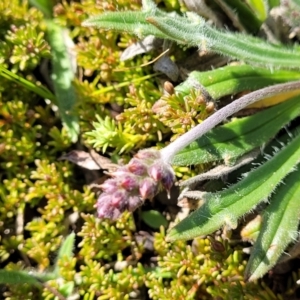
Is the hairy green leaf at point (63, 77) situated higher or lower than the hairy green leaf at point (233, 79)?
lower

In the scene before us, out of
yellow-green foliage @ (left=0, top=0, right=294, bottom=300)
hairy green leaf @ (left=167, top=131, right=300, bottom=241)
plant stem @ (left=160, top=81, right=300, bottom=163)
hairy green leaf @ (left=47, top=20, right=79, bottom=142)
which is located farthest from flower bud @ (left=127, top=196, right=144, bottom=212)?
hairy green leaf @ (left=47, top=20, right=79, bottom=142)

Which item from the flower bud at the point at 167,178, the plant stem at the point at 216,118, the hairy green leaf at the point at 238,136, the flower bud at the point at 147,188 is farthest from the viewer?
the hairy green leaf at the point at 238,136

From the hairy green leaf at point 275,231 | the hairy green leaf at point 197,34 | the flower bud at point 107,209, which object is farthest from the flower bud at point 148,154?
the hairy green leaf at point 275,231

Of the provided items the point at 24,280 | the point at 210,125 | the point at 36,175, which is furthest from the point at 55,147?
the point at 210,125

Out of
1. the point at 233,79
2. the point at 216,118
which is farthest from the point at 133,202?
the point at 233,79

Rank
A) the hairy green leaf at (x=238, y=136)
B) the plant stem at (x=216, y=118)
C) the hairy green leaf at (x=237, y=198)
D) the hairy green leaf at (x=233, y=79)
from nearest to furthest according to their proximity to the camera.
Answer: the plant stem at (x=216, y=118) → the hairy green leaf at (x=237, y=198) → the hairy green leaf at (x=238, y=136) → the hairy green leaf at (x=233, y=79)

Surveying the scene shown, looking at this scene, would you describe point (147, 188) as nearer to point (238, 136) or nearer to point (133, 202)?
point (133, 202)

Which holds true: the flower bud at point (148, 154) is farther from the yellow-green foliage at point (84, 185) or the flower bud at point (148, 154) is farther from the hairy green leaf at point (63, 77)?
the hairy green leaf at point (63, 77)
